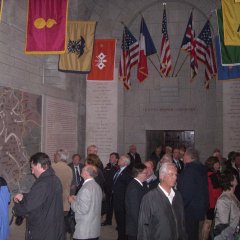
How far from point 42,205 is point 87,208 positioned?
1.04 m

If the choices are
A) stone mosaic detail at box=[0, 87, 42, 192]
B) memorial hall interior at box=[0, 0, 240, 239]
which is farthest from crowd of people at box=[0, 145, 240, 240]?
memorial hall interior at box=[0, 0, 240, 239]

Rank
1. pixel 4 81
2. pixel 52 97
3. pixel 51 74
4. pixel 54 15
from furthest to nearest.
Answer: pixel 51 74 → pixel 52 97 → pixel 4 81 → pixel 54 15

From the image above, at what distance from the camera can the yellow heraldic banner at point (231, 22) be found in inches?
417

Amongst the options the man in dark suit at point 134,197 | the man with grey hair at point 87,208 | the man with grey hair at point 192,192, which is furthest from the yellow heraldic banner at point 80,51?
the man with grey hair at point 87,208

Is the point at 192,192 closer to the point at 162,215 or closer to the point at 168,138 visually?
the point at 162,215

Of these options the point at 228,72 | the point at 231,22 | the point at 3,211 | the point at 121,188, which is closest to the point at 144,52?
the point at 228,72

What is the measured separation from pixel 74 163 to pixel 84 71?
3562mm

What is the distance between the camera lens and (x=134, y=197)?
20.6 ft

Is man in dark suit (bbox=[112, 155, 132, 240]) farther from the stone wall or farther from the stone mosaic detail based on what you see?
the stone wall

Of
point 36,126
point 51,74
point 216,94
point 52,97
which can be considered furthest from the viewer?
point 216,94

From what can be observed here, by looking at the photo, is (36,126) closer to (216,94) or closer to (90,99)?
(90,99)

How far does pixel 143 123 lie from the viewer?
1825cm

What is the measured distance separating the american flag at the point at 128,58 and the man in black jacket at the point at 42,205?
393 inches

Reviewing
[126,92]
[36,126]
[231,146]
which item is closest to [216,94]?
[231,146]
